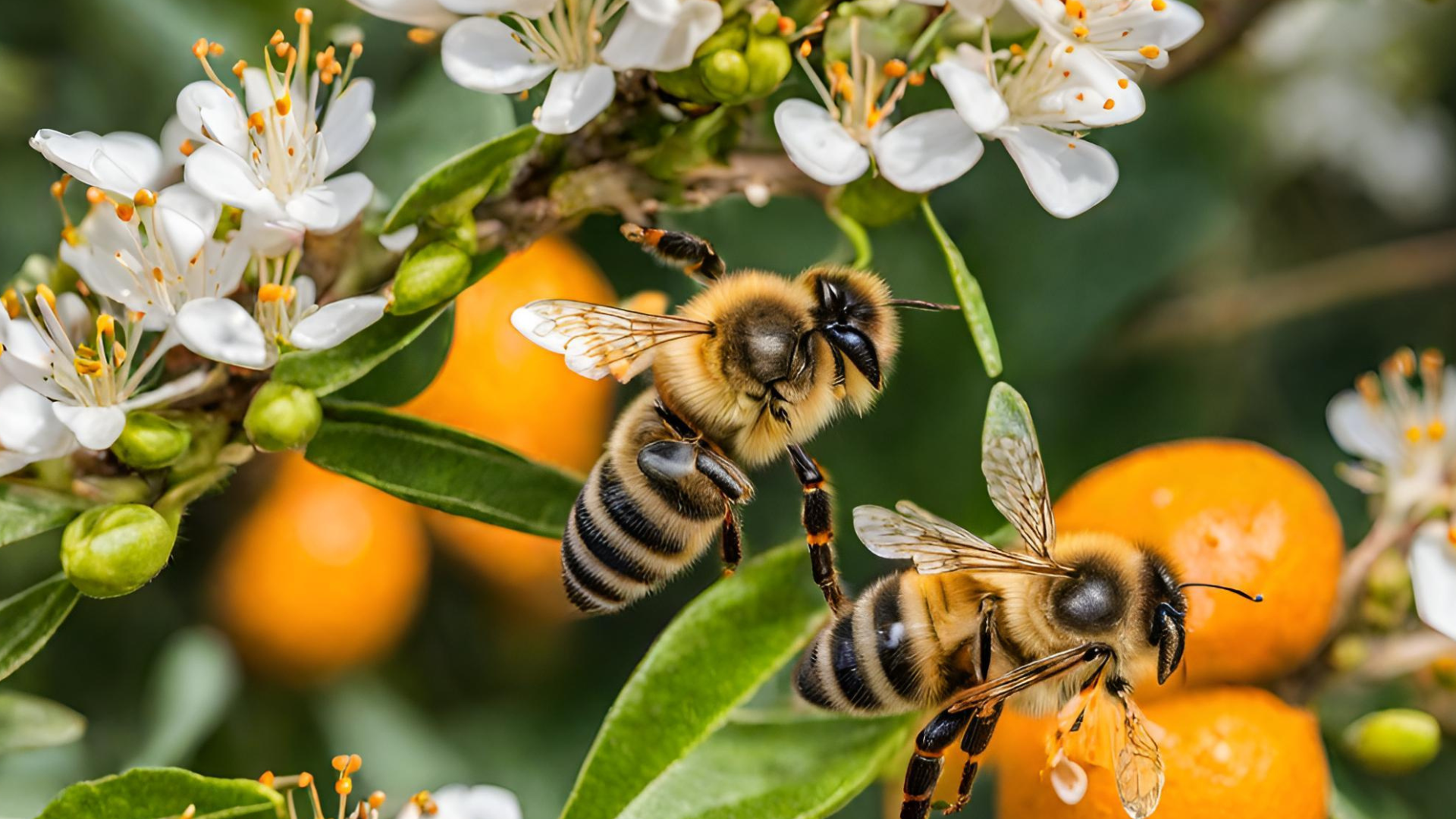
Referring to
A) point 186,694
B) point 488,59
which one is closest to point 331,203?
point 488,59

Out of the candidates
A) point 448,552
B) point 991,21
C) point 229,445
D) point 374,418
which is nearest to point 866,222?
point 991,21

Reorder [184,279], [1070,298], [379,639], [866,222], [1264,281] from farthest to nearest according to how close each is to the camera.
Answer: [1264,281]
[379,639]
[1070,298]
[866,222]
[184,279]

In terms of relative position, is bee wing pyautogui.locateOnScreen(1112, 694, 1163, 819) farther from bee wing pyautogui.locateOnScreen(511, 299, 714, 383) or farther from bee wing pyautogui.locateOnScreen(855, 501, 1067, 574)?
bee wing pyautogui.locateOnScreen(511, 299, 714, 383)

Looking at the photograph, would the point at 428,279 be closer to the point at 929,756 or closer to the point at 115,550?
the point at 115,550

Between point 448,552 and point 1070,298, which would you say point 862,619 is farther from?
point 448,552

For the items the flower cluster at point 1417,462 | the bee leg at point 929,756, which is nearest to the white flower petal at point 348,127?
the bee leg at point 929,756

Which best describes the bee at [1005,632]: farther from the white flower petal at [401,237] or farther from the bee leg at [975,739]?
the white flower petal at [401,237]

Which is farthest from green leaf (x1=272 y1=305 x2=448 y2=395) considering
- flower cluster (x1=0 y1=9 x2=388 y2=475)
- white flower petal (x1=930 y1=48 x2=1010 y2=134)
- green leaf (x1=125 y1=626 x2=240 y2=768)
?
green leaf (x1=125 y1=626 x2=240 y2=768)

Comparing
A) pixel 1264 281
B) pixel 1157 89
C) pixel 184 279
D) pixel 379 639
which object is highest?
pixel 184 279
